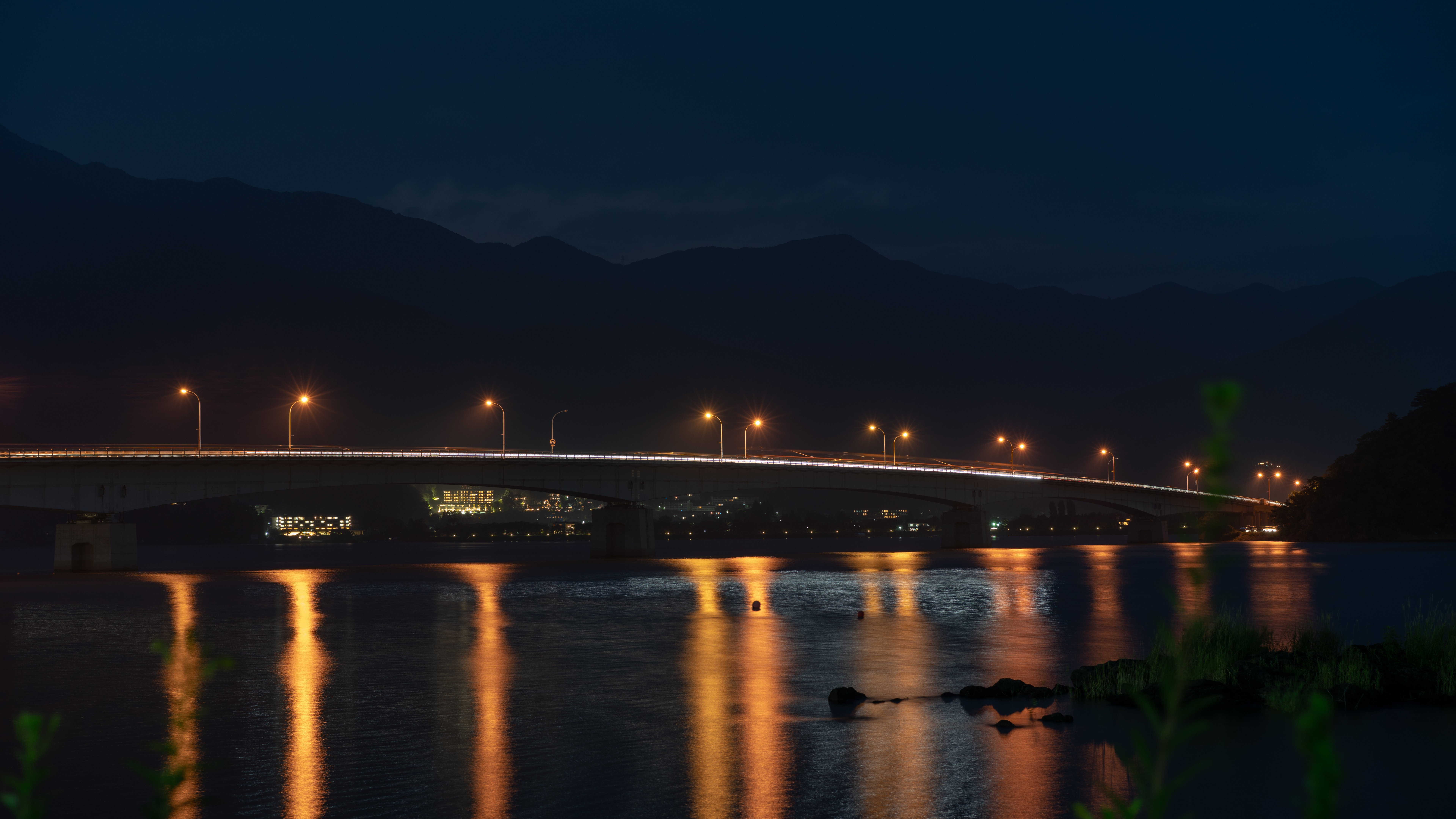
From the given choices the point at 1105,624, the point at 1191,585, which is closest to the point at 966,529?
the point at 1105,624

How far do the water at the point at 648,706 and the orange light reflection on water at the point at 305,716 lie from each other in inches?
4.9

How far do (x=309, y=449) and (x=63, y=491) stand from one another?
64.5 ft

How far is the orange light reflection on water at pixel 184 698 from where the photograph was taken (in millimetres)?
6441

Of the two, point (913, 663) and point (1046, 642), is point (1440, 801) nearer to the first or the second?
point (913, 663)

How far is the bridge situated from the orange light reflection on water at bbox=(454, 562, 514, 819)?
44369mm

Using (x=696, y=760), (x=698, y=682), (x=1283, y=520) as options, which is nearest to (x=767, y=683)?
(x=698, y=682)

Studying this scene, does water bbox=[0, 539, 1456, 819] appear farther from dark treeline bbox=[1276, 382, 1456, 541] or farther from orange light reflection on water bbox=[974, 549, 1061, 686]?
dark treeline bbox=[1276, 382, 1456, 541]

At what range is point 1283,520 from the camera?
617 ft

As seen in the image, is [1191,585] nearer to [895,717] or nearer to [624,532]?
[895,717]

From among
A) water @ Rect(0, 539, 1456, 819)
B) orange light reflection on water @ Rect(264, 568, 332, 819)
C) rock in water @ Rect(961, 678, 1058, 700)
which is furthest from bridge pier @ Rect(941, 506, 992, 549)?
rock in water @ Rect(961, 678, 1058, 700)

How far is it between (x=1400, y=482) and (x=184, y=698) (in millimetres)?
172551

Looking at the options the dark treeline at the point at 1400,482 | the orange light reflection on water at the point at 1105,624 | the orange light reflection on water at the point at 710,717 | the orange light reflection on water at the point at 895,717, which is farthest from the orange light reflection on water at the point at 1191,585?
the dark treeline at the point at 1400,482

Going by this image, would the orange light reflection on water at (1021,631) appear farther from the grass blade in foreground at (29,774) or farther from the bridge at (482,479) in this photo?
the grass blade in foreground at (29,774)

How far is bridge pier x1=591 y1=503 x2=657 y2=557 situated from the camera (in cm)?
13600
